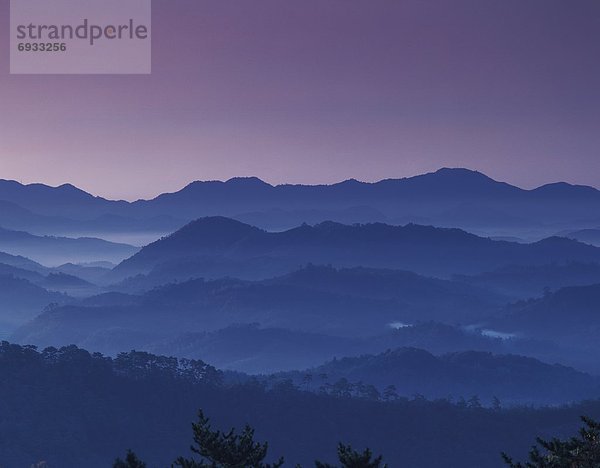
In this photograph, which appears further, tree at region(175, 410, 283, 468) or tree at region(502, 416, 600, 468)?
tree at region(175, 410, 283, 468)

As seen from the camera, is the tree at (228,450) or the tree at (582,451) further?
the tree at (228,450)

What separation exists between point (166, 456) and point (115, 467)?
530 feet

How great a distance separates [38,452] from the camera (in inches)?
6988

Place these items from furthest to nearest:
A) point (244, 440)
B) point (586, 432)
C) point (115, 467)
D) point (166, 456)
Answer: point (166, 456), point (115, 467), point (244, 440), point (586, 432)

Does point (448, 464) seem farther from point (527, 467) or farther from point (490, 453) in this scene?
point (527, 467)

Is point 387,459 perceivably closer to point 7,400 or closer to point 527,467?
point 7,400

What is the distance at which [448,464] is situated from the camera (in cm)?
19450

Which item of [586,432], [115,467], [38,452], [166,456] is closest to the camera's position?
[586,432]

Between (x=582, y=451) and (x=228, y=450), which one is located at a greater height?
(x=228, y=450)

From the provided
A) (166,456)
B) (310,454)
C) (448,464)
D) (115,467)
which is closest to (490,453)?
(448,464)

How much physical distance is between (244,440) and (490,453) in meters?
176

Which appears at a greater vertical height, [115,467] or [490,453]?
[115,467]

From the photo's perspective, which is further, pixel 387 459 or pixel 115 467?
pixel 387 459

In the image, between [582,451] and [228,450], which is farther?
[228,450]
